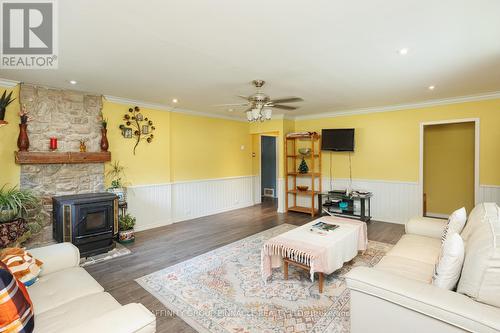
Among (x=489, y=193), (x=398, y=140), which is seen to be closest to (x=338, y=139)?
(x=398, y=140)

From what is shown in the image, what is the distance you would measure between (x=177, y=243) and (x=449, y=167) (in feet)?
19.8

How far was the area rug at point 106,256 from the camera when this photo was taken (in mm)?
3410

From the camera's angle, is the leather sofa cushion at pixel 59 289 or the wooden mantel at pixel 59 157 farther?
the wooden mantel at pixel 59 157

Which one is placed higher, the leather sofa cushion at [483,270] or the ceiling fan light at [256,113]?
the ceiling fan light at [256,113]

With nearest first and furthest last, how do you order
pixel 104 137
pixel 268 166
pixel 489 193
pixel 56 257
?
pixel 56 257 < pixel 104 137 < pixel 489 193 < pixel 268 166

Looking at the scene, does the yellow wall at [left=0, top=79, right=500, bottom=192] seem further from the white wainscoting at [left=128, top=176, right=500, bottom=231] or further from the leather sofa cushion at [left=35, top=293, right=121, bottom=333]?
the leather sofa cushion at [left=35, top=293, right=121, bottom=333]

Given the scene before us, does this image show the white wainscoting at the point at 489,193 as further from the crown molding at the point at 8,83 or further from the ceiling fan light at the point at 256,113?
the crown molding at the point at 8,83

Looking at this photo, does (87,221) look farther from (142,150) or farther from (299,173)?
(299,173)

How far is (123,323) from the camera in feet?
4.23

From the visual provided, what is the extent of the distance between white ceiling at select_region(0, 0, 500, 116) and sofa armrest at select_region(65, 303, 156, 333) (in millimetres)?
1993

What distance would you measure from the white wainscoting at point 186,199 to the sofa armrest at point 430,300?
4.26 m

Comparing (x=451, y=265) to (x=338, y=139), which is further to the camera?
(x=338, y=139)

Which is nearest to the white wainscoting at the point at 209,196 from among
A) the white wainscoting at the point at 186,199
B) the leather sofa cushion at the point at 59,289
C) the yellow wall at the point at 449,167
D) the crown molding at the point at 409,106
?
the white wainscoting at the point at 186,199

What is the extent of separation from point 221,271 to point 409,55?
330cm
